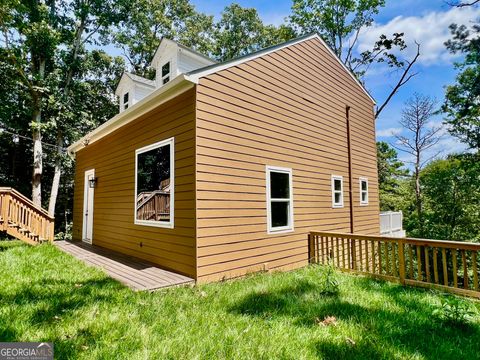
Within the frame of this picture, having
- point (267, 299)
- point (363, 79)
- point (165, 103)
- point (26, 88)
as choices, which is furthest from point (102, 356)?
point (363, 79)

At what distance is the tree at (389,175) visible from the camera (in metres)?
21.7

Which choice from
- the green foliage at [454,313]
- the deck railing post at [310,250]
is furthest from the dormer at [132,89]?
the green foliage at [454,313]

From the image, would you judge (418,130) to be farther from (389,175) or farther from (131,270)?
(131,270)

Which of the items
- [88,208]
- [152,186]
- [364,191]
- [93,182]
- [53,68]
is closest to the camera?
[152,186]

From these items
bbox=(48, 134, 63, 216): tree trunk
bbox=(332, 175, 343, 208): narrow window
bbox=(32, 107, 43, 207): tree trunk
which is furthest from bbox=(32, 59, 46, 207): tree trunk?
bbox=(332, 175, 343, 208): narrow window

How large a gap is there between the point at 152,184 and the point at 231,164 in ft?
9.03

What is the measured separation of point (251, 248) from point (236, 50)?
19.5 m

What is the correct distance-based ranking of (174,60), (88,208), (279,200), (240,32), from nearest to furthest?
(279,200) → (174,60) → (88,208) → (240,32)

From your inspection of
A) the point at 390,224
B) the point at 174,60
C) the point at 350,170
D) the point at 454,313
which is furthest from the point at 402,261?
the point at 390,224

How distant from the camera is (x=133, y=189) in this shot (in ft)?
22.6

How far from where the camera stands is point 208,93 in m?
5.17

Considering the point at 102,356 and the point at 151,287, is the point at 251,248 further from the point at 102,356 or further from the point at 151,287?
the point at 102,356

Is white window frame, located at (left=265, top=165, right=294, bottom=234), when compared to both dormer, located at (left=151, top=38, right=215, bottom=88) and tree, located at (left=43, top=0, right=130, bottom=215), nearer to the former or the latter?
dormer, located at (left=151, top=38, right=215, bottom=88)

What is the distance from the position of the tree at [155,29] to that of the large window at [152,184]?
14663mm
